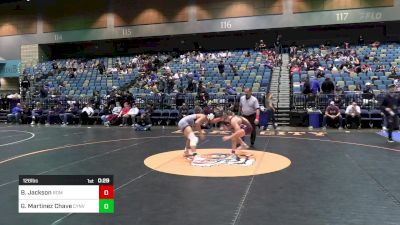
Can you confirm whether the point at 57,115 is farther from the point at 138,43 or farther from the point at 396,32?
the point at 396,32

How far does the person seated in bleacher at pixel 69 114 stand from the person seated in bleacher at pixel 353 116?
41.2 feet

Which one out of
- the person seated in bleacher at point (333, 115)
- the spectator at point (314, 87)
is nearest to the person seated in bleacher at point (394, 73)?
the spectator at point (314, 87)

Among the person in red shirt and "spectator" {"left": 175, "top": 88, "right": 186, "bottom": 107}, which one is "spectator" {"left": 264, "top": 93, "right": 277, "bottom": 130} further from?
the person in red shirt

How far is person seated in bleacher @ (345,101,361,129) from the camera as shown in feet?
46.7

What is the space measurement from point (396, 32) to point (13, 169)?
83.7ft

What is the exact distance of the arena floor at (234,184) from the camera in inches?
162

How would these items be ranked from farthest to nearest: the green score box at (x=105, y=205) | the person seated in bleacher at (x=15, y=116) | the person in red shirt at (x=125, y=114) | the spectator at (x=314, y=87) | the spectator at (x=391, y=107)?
the person seated in bleacher at (x=15, y=116) < the person in red shirt at (x=125, y=114) < the spectator at (x=314, y=87) < the spectator at (x=391, y=107) < the green score box at (x=105, y=205)

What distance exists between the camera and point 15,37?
105 ft

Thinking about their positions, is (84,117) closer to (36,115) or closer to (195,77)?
(36,115)

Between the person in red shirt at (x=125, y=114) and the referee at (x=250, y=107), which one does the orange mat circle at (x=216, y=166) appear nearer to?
the referee at (x=250, y=107)

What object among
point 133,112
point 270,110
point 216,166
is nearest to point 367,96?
point 270,110
